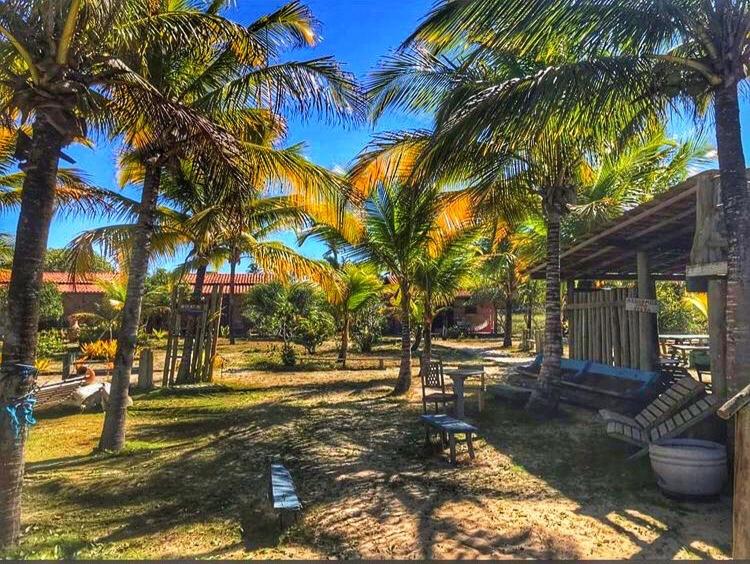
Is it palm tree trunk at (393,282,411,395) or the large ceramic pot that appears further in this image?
palm tree trunk at (393,282,411,395)

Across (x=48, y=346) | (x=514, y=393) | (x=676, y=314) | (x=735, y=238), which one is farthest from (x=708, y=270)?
(x=676, y=314)

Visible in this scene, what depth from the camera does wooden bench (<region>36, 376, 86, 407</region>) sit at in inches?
365

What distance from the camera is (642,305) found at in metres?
7.96

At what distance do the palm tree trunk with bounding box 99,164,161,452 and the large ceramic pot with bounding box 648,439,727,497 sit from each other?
6.77 meters

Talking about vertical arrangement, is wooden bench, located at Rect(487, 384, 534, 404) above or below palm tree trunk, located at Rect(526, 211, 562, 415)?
below

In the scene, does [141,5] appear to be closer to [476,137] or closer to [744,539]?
[476,137]

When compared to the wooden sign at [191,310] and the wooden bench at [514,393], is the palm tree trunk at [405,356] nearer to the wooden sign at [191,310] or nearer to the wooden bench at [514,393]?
the wooden bench at [514,393]

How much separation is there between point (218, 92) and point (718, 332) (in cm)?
714

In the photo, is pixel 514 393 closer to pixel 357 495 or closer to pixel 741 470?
pixel 357 495

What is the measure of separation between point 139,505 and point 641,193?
40.6 feet

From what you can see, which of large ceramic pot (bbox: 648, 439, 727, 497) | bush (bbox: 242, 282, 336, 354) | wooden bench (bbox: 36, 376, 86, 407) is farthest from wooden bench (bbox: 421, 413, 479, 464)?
bush (bbox: 242, 282, 336, 354)

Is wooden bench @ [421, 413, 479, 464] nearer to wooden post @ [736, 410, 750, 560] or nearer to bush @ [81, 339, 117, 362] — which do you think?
wooden post @ [736, 410, 750, 560]

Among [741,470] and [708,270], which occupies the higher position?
[708,270]

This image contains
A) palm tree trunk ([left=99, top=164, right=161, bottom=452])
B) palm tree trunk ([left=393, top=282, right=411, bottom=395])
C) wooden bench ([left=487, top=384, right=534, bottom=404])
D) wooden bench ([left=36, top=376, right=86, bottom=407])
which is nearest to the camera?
palm tree trunk ([left=99, top=164, right=161, bottom=452])
